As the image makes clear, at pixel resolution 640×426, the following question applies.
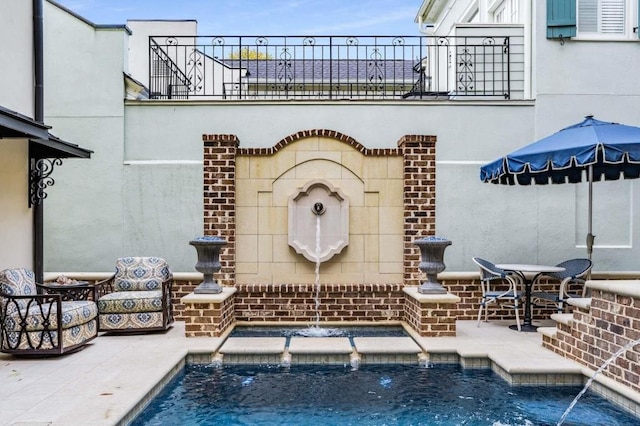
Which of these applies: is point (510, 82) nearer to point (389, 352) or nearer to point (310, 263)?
point (310, 263)

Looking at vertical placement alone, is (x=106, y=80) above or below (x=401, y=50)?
below

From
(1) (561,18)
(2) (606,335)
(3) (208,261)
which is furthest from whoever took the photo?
(1) (561,18)

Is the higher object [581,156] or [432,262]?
[581,156]

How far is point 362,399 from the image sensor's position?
4.30 meters

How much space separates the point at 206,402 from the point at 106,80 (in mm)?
5741

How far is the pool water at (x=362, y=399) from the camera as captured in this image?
3.87 m

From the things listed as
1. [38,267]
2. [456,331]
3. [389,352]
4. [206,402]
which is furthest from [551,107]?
[38,267]

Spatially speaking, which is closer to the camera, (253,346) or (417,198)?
(253,346)

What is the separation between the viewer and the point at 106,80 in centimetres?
815

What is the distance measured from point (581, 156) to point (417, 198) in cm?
215

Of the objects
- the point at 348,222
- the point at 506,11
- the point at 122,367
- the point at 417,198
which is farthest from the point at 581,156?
the point at 506,11

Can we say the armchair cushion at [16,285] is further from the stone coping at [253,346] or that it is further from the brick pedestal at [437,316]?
the brick pedestal at [437,316]

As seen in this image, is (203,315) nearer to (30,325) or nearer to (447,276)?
(30,325)

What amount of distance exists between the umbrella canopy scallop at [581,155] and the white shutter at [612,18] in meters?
2.94
